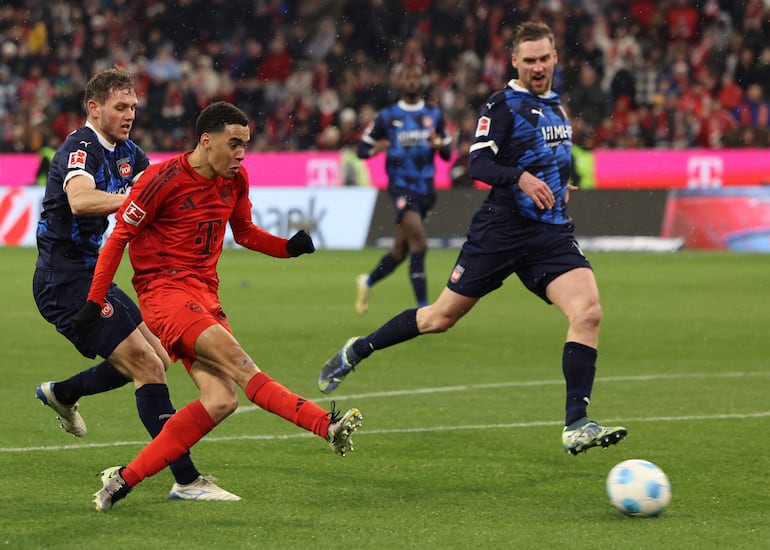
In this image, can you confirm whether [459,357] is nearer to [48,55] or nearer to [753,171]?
[753,171]

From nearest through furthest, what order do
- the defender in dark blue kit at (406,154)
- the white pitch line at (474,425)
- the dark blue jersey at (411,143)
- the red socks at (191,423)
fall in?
the red socks at (191,423) → the white pitch line at (474,425) → the defender in dark blue kit at (406,154) → the dark blue jersey at (411,143)

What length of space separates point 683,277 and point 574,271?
37.5ft

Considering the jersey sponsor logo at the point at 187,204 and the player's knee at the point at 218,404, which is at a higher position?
the jersey sponsor logo at the point at 187,204

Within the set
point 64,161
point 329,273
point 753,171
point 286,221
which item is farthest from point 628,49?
point 64,161

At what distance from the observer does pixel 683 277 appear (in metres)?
18.2

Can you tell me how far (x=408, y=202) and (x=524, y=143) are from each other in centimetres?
688

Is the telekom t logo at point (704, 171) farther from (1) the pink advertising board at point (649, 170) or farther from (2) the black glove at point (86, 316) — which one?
(2) the black glove at point (86, 316)

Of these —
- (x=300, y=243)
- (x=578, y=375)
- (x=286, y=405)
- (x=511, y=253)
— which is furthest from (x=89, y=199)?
(x=578, y=375)

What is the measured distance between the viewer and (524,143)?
726 centimetres

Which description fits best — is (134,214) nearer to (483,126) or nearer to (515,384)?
(483,126)

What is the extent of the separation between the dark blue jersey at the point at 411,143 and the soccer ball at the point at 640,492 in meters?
8.66

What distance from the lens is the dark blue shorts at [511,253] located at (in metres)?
7.20

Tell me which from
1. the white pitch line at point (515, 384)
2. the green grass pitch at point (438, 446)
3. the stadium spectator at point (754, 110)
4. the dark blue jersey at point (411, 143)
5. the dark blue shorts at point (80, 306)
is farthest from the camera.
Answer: the stadium spectator at point (754, 110)

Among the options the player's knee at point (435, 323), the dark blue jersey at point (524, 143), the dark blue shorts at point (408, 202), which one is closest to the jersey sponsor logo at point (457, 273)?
the player's knee at point (435, 323)
